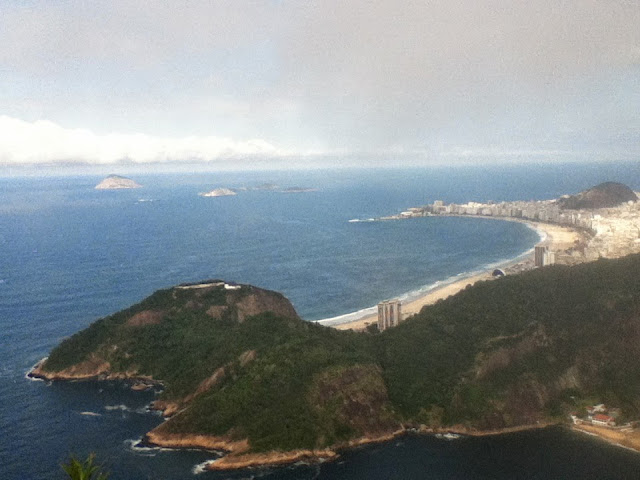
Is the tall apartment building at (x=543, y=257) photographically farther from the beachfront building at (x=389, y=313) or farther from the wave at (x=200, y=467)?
the wave at (x=200, y=467)

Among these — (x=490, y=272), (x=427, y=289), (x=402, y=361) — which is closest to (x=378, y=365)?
(x=402, y=361)

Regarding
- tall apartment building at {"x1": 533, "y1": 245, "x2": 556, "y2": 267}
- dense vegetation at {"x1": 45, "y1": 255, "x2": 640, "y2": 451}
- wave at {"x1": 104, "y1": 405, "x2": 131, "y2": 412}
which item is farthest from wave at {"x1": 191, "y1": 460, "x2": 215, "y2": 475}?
tall apartment building at {"x1": 533, "y1": 245, "x2": 556, "y2": 267}

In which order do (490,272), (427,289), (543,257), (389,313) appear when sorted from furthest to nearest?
1. (490,272)
2. (543,257)
3. (427,289)
4. (389,313)

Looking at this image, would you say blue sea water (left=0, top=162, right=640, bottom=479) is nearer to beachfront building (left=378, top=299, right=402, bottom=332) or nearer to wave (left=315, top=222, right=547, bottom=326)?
wave (left=315, top=222, right=547, bottom=326)

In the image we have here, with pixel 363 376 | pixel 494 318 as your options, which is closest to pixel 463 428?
pixel 363 376

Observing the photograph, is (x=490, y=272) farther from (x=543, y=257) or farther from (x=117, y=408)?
(x=117, y=408)

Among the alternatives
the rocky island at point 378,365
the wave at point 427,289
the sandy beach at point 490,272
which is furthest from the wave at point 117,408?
the wave at point 427,289

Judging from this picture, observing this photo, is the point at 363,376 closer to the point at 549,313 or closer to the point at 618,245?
the point at 549,313
